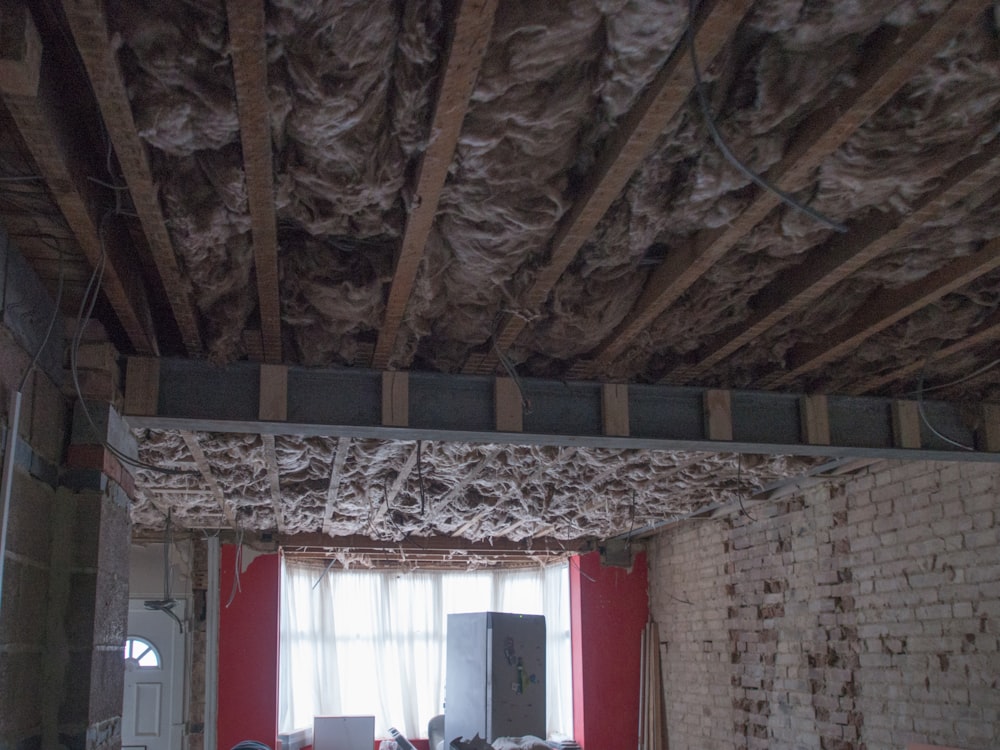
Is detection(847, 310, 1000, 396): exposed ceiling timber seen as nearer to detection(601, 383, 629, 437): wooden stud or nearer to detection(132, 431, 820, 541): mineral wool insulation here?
detection(601, 383, 629, 437): wooden stud

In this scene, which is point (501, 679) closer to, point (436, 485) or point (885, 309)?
point (436, 485)

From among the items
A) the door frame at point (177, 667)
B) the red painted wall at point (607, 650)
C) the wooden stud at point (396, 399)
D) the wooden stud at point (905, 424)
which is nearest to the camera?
the wooden stud at point (396, 399)

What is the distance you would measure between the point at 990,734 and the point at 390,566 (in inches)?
311

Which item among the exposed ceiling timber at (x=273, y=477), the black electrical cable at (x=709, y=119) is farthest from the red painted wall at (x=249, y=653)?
the black electrical cable at (x=709, y=119)

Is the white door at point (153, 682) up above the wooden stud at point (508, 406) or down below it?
below

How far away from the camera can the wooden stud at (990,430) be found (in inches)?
176

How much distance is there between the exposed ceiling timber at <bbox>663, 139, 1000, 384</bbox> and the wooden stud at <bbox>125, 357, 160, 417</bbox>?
2.17 meters

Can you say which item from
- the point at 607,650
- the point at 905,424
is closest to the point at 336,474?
the point at 905,424

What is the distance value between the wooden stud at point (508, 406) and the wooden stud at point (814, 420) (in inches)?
53.0

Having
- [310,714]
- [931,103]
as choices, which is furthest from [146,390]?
[310,714]

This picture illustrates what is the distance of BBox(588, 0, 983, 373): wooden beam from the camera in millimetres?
2086

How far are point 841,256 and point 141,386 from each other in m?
2.61

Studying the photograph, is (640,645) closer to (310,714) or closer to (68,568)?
(310,714)

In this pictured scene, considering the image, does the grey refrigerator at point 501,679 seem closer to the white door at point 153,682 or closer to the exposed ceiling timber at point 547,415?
the exposed ceiling timber at point 547,415
